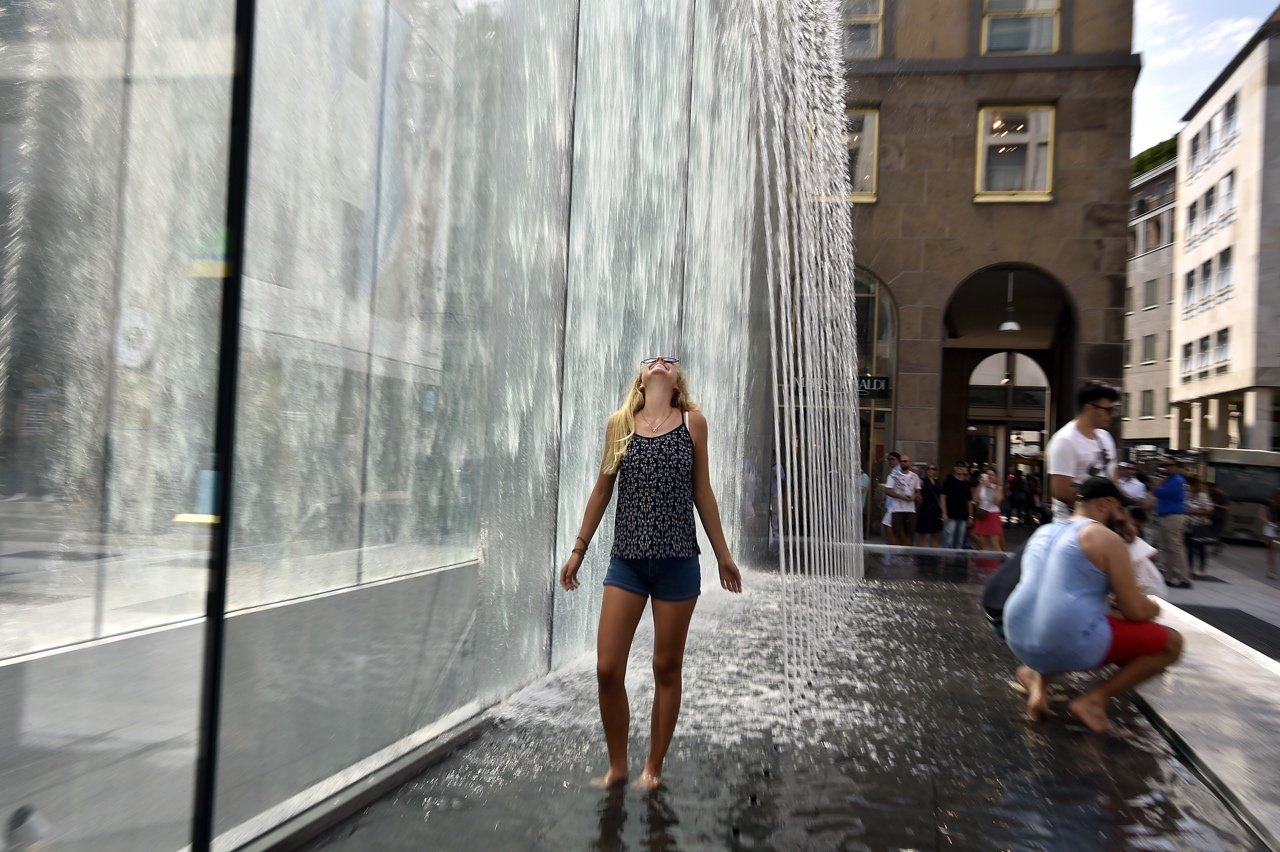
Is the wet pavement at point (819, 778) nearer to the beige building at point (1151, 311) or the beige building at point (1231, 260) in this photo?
the beige building at point (1231, 260)

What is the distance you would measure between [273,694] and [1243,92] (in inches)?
1889

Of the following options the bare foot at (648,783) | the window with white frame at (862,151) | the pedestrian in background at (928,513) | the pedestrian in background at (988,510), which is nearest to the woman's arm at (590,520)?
the bare foot at (648,783)

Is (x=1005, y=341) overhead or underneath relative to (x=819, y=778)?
overhead

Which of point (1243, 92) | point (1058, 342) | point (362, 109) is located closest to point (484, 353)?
point (362, 109)

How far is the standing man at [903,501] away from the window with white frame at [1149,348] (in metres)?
48.6

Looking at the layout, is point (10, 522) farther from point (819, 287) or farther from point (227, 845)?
point (819, 287)

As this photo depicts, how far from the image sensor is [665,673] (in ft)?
13.6

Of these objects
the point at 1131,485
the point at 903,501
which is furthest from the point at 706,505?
the point at 903,501

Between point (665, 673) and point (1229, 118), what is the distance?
49347 millimetres

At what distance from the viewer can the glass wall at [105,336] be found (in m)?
3.29

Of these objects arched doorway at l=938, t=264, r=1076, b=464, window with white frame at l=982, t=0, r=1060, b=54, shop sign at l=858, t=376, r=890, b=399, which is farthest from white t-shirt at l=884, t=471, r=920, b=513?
window with white frame at l=982, t=0, r=1060, b=54

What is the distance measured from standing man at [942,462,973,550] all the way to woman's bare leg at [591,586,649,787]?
1346 centimetres

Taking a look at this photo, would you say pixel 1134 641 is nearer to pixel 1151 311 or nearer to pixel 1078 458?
pixel 1078 458

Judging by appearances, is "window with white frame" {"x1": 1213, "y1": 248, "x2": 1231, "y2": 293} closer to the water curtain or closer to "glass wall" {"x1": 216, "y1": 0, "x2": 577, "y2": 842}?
the water curtain
